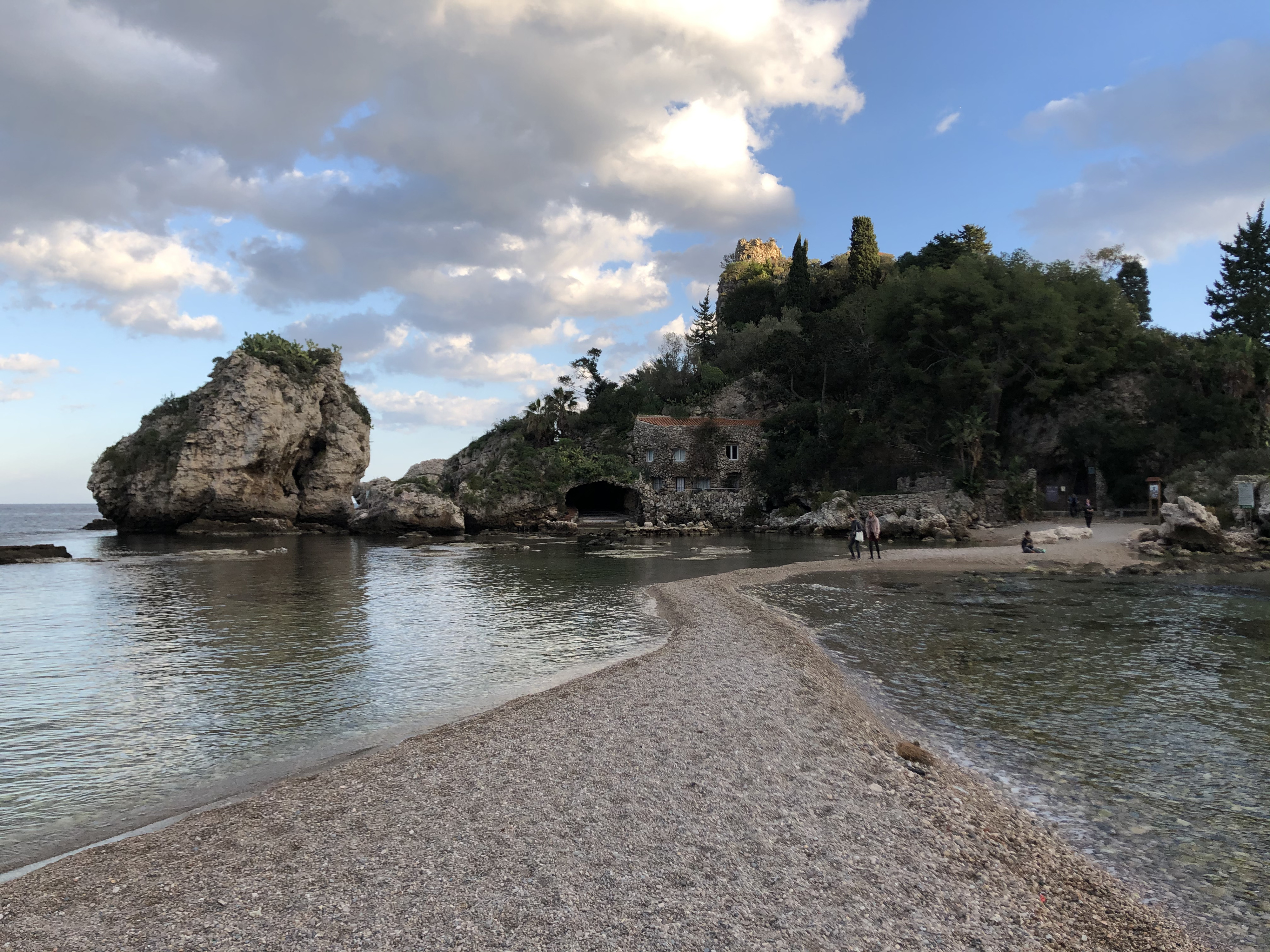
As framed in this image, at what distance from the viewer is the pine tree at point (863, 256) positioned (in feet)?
220

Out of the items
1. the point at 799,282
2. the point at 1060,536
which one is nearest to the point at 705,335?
the point at 799,282

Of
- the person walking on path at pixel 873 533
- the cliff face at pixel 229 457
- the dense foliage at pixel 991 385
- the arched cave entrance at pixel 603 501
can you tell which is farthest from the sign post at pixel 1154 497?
the cliff face at pixel 229 457

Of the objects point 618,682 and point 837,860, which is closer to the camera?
point 837,860

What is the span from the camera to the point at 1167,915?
4.40m

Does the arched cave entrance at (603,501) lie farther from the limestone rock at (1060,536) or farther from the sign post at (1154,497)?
the sign post at (1154,497)

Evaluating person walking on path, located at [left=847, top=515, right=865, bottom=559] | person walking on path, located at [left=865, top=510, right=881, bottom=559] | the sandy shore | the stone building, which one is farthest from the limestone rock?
the sandy shore

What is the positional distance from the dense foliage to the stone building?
184 centimetres

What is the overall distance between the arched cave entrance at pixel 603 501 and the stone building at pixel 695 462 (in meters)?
2.49

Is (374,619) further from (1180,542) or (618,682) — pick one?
(1180,542)

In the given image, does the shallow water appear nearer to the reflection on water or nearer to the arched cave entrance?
the reflection on water

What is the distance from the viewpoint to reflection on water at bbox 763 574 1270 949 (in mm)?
5199

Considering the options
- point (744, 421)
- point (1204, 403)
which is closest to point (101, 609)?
point (744, 421)

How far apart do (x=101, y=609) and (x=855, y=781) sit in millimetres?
19177

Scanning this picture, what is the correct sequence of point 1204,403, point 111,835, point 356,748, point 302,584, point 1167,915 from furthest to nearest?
1. point 1204,403
2. point 302,584
3. point 356,748
4. point 111,835
5. point 1167,915
